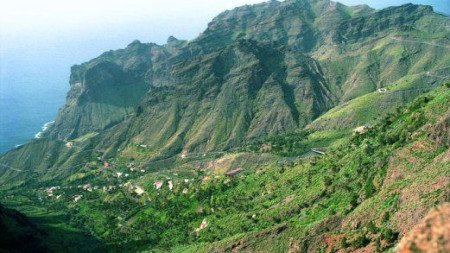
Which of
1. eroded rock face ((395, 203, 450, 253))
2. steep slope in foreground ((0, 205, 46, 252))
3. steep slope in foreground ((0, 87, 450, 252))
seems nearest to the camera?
eroded rock face ((395, 203, 450, 253))

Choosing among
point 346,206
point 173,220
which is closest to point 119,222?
point 173,220

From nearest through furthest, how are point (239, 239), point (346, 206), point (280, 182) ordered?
point (346, 206) < point (239, 239) < point (280, 182)

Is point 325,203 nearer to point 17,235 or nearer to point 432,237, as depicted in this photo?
point 17,235

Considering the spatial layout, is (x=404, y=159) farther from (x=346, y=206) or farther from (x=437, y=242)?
(x=437, y=242)

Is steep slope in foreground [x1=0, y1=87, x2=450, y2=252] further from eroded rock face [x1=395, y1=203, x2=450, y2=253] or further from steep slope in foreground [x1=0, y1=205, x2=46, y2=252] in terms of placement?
eroded rock face [x1=395, y1=203, x2=450, y2=253]

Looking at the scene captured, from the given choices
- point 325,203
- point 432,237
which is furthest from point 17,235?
point 432,237

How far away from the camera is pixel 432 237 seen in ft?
106

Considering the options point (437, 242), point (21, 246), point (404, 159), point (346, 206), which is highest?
point (437, 242)

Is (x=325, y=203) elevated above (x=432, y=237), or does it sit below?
below

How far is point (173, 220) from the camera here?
18050 centimetres

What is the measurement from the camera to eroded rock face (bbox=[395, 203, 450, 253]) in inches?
1244

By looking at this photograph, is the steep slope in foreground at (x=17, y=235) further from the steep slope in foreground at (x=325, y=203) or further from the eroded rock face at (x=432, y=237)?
the eroded rock face at (x=432, y=237)

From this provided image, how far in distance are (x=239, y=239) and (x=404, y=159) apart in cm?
4046

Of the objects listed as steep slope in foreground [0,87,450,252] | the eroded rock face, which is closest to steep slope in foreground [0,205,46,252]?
steep slope in foreground [0,87,450,252]
